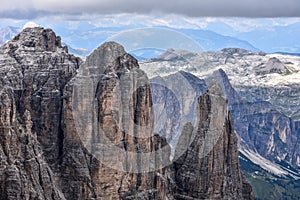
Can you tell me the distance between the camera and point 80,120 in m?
84.6

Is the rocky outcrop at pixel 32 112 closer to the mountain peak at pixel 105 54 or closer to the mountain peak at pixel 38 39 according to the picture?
the mountain peak at pixel 38 39

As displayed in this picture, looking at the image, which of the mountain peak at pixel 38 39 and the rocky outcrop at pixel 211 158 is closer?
the mountain peak at pixel 38 39

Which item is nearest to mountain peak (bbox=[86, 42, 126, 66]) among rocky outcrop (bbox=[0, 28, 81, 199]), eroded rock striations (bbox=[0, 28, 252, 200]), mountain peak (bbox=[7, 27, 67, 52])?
eroded rock striations (bbox=[0, 28, 252, 200])

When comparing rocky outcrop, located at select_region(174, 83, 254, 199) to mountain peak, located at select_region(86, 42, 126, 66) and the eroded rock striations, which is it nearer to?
the eroded rock striations

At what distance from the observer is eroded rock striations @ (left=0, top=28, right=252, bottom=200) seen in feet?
267

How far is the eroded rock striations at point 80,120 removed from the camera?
81.2 meters

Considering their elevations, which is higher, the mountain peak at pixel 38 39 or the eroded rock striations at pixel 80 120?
the mountain peak at pixel 38 39

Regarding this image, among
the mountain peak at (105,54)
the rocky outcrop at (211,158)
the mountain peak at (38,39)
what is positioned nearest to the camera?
the mountain peak at (105,54)

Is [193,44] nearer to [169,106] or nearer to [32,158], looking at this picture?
[32,158]

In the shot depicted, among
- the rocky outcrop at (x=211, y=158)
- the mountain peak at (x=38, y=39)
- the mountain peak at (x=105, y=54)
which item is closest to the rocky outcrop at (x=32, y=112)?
the mountain peak at (x=38, y=39)

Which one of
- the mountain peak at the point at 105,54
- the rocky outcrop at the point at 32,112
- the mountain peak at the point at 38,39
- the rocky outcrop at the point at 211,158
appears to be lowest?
the rocky outcrop at the point at 211,158

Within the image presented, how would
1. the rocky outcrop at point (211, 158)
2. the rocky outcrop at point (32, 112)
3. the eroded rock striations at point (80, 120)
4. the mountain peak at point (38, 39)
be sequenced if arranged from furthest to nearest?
the rocky outcrop at point (211, 158), the mountain peak at point (38, 39), the eroded rock striations at point (80, 120), the rocky outcrop at point (32, 112)

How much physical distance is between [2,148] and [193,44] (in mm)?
41856

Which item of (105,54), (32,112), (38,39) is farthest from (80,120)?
(38,39)
